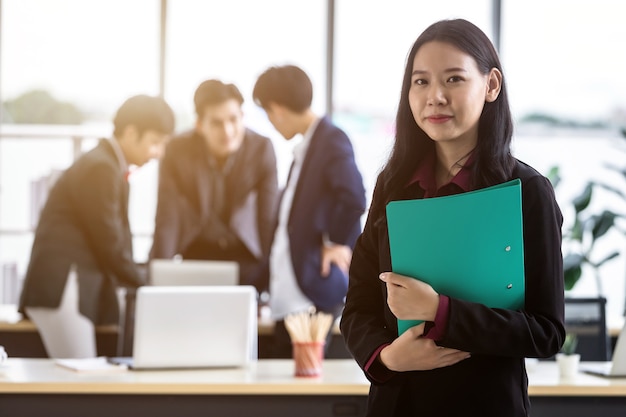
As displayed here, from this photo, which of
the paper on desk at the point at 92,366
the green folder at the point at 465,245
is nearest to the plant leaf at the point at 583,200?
the paper on desk at the point at 92,366

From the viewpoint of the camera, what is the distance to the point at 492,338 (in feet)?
4.17

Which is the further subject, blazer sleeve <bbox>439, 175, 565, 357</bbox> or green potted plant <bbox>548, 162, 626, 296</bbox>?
green potted plant <bbox>548, 162, 626, 296</bbox>

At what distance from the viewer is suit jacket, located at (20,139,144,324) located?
12.8 feet

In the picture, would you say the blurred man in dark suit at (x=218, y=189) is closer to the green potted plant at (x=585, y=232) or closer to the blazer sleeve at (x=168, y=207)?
the blazer sleeve at (x=168, y=207)

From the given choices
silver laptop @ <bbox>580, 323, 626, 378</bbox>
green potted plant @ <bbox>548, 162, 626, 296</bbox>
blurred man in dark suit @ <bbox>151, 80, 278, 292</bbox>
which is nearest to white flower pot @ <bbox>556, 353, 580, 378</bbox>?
silver laptop @ <bbox>580, 323, 626, 378</bbox>

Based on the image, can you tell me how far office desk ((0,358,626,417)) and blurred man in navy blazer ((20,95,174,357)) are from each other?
1.36 metres

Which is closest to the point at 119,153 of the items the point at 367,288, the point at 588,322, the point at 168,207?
the point at 168,207

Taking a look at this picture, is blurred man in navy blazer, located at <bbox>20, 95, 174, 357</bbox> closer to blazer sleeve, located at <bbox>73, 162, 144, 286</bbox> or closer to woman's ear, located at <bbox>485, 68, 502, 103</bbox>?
blazer sleeve, located at <bbox>73, 162, 144, 286</bbox>

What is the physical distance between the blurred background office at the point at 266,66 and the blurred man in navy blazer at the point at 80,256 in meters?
1.48

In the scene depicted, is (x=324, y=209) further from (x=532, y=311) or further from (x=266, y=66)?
(x=532, y=311)

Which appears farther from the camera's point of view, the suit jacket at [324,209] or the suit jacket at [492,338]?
the suit jacket at [324,209]

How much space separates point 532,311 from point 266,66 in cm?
437

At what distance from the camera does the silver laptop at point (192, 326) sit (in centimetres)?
264

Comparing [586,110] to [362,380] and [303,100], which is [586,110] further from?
[362,380]
